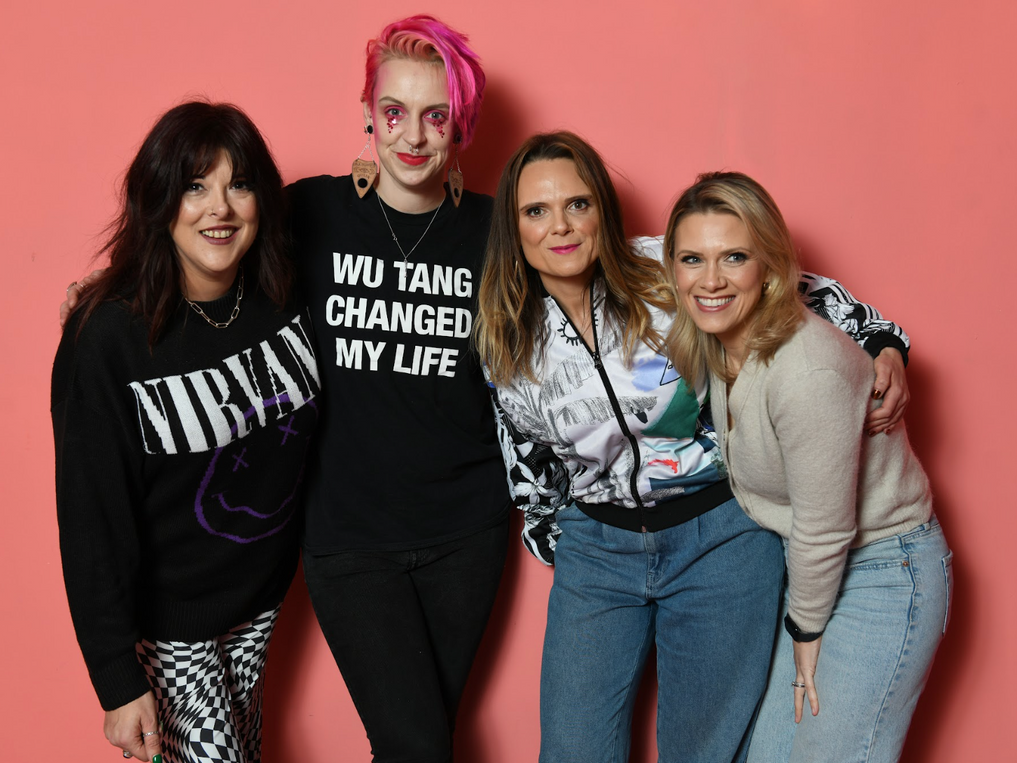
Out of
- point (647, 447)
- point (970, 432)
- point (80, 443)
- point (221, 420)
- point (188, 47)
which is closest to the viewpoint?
point (80, 443)

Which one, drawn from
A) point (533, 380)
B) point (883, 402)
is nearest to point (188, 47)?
point (533, 380)

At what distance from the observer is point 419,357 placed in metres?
2.10

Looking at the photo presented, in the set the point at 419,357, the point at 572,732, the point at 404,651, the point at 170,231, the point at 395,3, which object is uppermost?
the point at 395,3

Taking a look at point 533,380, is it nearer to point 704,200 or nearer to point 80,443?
point 704,200

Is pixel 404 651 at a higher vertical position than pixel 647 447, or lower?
lower

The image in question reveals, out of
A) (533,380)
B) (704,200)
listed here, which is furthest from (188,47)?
(704,200)

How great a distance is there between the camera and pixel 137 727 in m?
1.72

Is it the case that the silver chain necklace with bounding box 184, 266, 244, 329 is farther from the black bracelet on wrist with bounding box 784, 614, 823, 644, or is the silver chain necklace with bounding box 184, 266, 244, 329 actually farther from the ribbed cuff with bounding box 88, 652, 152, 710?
the black bracelet on wrist with bounding box 784, 614, 823, 644

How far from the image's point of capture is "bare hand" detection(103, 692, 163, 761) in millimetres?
1717

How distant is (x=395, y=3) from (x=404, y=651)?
1828mm

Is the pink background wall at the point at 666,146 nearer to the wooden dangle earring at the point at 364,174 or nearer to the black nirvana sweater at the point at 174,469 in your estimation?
the wooden dangle earring at the point at 364,174

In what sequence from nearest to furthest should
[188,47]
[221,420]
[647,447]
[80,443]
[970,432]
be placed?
[80,443], [221,420], [647,447], [188,47], [970,432]

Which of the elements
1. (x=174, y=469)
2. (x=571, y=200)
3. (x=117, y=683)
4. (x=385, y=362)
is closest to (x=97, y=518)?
(x=174, y=469)

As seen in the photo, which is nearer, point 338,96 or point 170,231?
point 170,231
